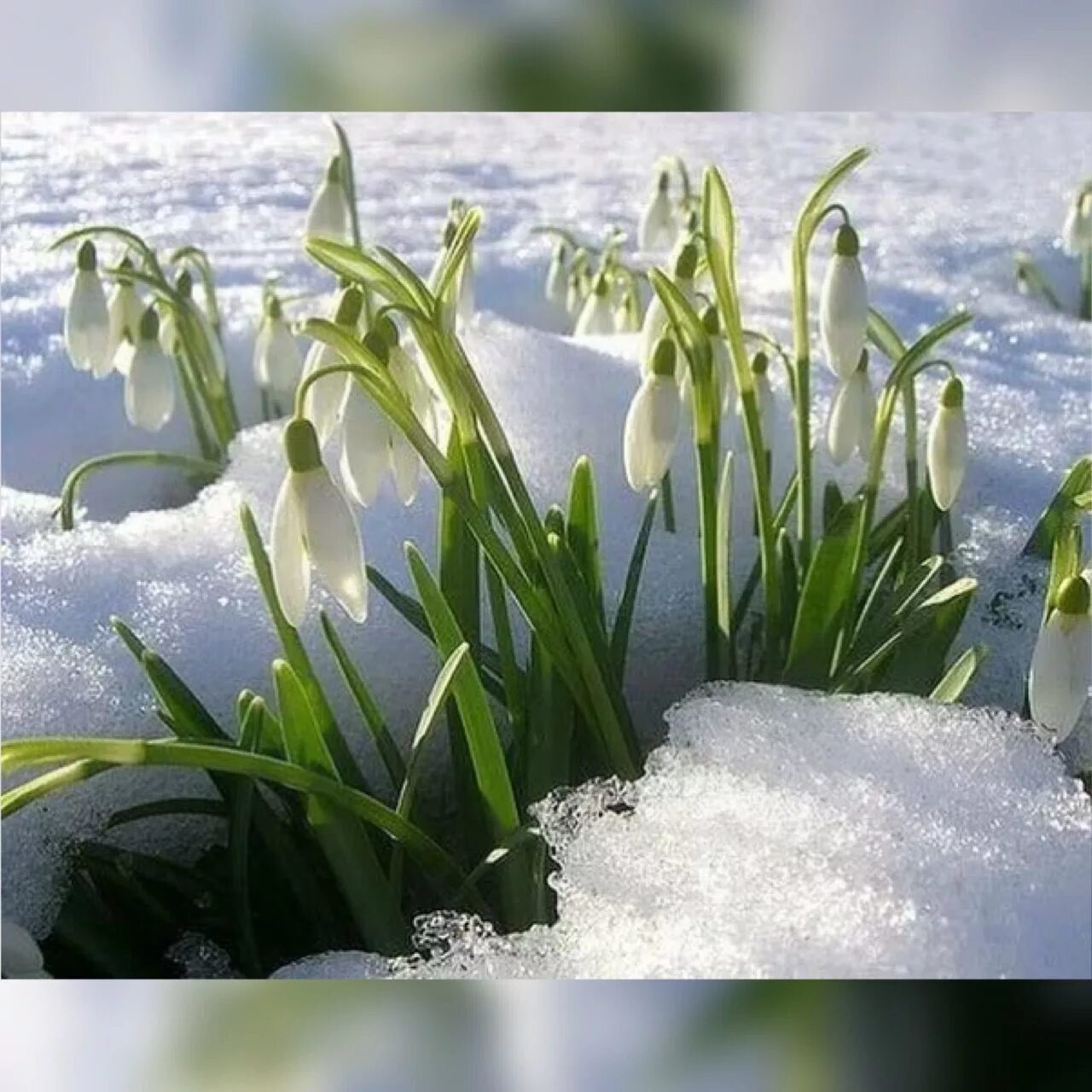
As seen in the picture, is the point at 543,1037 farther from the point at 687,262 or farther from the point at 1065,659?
the point at 687,262

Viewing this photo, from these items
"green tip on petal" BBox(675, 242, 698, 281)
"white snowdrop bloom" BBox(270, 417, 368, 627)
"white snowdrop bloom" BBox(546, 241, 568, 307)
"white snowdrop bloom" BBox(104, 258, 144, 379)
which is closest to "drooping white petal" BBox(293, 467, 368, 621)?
"white snowdrop bloom" BBox(270, 417, 368, 627)

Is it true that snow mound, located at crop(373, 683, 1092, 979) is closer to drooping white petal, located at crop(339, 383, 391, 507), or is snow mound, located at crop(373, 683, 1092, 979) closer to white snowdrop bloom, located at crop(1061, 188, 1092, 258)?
drooping white petal, located at crop(339, 383, 391, 507)

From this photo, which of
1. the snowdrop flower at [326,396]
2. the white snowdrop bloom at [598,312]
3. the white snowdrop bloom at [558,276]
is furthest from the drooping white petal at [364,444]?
the white snowdrop bloom at [558,276]

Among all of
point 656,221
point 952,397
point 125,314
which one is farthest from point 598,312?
point 952,397

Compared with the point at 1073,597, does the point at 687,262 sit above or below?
above

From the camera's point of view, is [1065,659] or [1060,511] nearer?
[1065,659]
